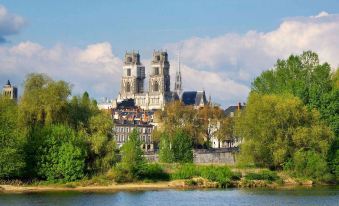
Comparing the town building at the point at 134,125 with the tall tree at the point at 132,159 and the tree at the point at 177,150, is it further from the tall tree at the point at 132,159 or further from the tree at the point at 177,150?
the tall tree at the point at 132,159

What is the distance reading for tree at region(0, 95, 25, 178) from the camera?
70.4m

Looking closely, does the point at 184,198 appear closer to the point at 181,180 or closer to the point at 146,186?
the point at 146,186

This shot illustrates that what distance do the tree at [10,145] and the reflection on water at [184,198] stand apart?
15.4 feet

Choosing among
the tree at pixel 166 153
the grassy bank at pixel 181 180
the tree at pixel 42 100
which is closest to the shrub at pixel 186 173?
the grassy bank at pixel 181 180

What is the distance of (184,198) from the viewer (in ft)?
208

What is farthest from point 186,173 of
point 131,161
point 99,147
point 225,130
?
point 225,130

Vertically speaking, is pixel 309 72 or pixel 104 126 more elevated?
pixel 309 72

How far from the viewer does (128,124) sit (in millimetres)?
163625

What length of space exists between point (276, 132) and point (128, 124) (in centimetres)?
8441

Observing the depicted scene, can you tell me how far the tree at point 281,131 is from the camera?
265 ft

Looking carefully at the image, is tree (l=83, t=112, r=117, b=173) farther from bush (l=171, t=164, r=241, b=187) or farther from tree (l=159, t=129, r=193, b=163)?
tree (l=159, t=129, r=193, b=163)

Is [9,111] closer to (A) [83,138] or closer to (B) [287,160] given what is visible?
(A) [83,138]

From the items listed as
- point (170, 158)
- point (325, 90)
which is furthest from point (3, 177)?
point (325, 90)

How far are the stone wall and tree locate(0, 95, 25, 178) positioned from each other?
107 feet
